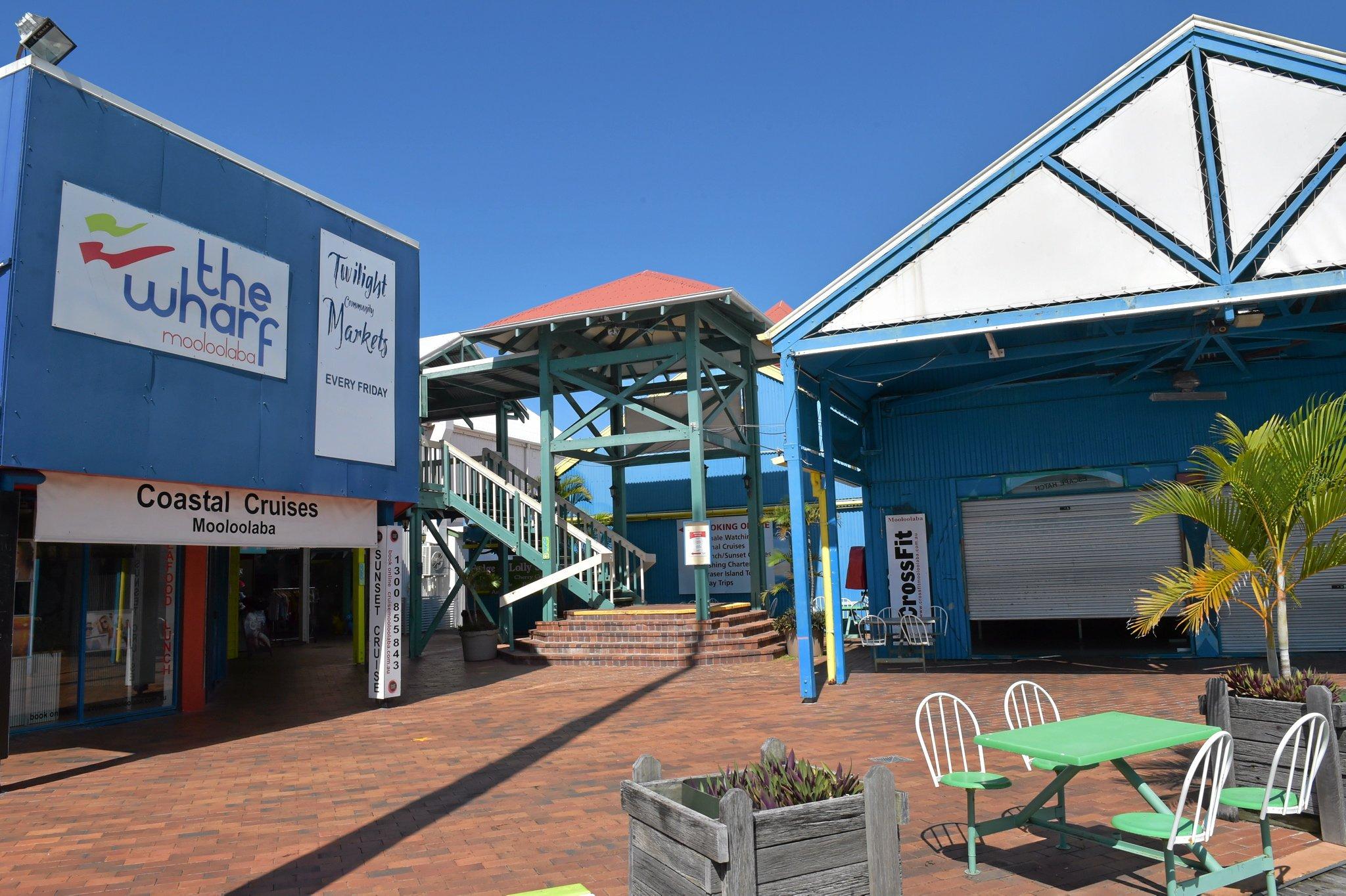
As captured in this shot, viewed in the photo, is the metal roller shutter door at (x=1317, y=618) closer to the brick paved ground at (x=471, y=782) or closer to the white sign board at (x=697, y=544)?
the brick paved ground at (x=471, y=782)

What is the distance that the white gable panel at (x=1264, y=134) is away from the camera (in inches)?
378

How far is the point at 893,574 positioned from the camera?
15.4 metres

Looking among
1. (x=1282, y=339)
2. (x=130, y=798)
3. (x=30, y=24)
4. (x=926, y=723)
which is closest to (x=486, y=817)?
(x=130, y=798)

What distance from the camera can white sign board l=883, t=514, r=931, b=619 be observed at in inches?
601

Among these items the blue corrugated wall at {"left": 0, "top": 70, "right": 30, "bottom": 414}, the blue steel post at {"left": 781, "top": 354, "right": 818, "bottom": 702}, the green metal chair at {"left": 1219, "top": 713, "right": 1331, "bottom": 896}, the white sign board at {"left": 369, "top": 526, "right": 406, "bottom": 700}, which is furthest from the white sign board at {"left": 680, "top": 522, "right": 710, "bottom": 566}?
the green metal chair at {"left": 1219, "top": 713, "right": 1331, "bottom": 896}

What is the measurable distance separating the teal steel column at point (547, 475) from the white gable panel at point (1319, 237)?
11803mm

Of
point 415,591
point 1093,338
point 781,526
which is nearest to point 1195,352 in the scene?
point 1093,338

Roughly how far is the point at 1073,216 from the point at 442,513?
1380 centimetres

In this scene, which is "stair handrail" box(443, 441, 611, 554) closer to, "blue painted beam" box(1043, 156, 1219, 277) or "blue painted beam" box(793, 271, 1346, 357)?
"blue painted beam" box(793, 271, 1346, 357)

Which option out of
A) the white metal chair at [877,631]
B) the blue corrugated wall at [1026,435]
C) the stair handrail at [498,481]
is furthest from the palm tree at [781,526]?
the stair handrail at [498,481]

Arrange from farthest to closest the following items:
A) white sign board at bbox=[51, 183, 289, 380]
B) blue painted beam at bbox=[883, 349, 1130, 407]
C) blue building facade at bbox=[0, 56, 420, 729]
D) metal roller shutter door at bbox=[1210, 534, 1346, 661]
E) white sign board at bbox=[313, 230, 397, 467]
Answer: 1. metal roller shutter door at bbox=[1210, 534, 1346, 661]
2. blue painted beam at bbox=[883, 349, 1130, 407]
3. white sign board at bbox=[313, 230, 397, 467]
4. white sign board at bbox=[51, 183, 289, 380]
5. blue building facade at bbox=[0, 56, 420, 729]

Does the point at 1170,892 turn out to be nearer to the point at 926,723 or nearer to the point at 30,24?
the point at 926,723

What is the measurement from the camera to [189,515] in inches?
388

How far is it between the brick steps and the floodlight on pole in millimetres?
11193
